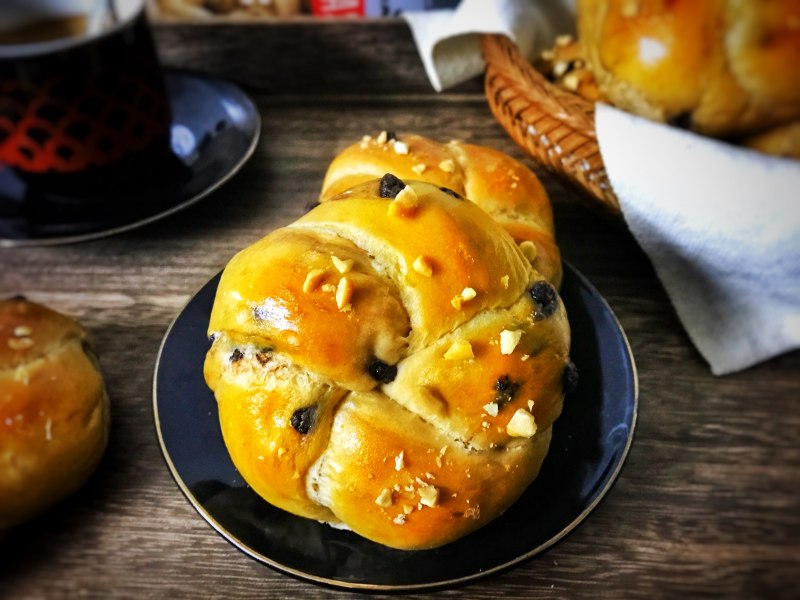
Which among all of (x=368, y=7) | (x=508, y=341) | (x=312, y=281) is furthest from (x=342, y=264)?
(x=368, y=7)

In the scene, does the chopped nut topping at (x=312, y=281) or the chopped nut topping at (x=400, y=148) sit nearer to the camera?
the chopped nut topping at (x=312, y=281)

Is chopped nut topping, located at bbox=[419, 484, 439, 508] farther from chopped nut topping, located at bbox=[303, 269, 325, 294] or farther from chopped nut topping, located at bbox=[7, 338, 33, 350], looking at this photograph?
chopped nut topping, located at bbox=[7, 338, 33, 350]

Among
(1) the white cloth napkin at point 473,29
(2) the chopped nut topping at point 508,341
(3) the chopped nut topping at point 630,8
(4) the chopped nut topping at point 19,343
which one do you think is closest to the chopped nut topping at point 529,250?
(2) the chopped nut topping at point 508,341

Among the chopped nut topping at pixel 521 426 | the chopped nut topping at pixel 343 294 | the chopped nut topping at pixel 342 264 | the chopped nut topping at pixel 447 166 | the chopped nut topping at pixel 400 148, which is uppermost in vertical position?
the chopped nut topping at pixel 342 264

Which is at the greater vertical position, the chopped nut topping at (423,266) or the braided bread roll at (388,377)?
the chopped nut topping at (423,266)

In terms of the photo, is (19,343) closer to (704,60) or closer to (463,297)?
(463,297)

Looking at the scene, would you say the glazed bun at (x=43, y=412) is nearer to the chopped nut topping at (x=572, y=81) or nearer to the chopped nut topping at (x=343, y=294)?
the chopped nut topping at (x=343, y=294)

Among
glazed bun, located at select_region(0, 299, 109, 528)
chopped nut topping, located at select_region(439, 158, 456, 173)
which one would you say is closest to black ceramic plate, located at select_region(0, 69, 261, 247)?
glazed bun, located at select_region(0, 299, 109, 528)
